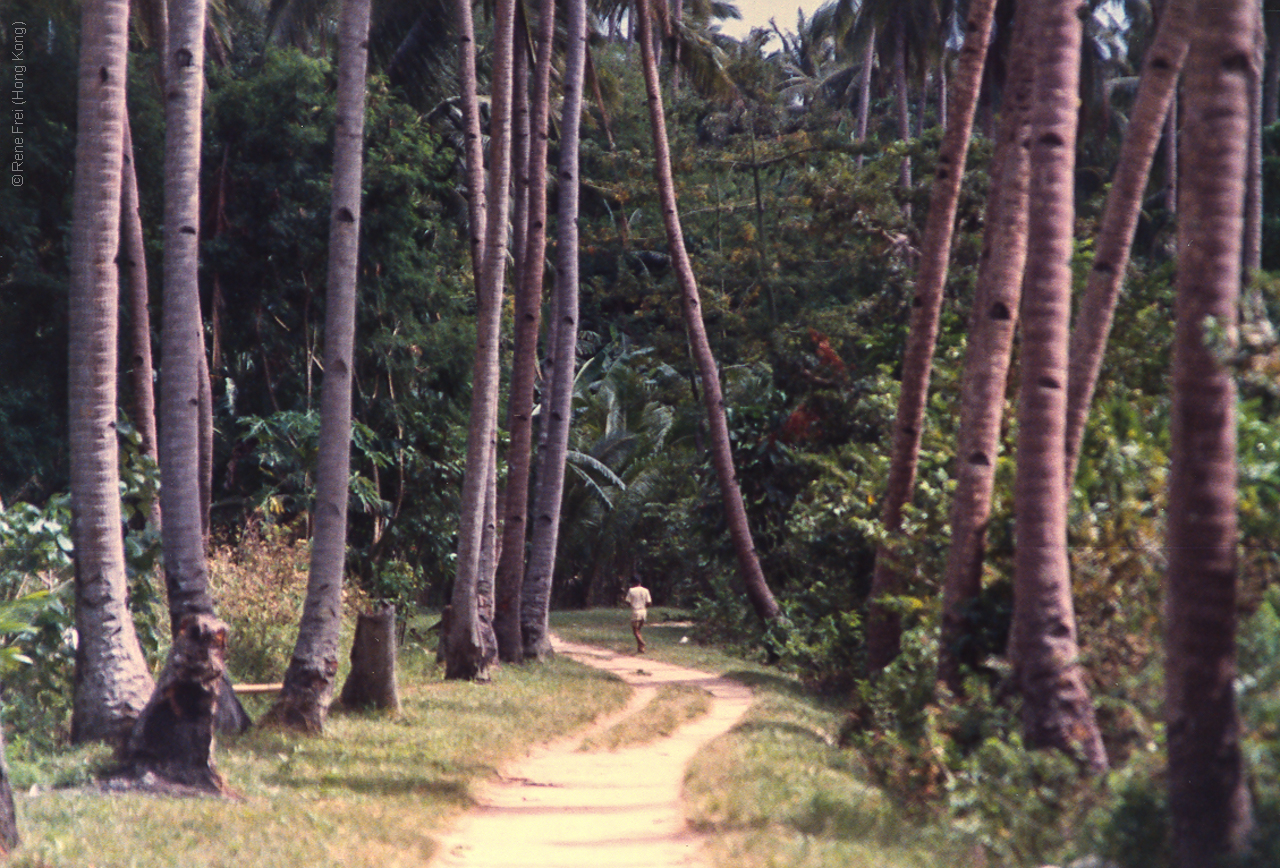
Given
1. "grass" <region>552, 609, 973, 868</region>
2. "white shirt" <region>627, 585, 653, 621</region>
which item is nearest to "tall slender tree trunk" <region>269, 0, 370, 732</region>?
"grass" <region>552, 609, 973, 868</region>

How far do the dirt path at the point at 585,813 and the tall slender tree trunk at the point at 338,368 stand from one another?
2485 mm

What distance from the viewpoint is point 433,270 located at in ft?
85.5

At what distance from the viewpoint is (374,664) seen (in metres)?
12.9

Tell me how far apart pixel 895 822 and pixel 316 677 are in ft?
20.3

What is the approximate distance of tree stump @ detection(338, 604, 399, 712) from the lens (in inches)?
509

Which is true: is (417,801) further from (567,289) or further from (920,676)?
(567,289)

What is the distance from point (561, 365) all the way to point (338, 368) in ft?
28.0

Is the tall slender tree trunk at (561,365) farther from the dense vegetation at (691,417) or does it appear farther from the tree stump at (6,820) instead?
the tree stump at (6,820)

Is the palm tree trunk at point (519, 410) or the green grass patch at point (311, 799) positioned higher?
the palm tree trunk at point (519, 410)

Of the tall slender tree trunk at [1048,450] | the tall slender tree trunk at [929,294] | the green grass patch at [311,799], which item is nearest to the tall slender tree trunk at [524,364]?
the green grass patch at [311,799]

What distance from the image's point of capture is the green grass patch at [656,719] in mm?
12828

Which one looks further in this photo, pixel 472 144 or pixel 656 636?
pixel 656 636

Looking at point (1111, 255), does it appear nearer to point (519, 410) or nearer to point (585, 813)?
point (585, 813)
